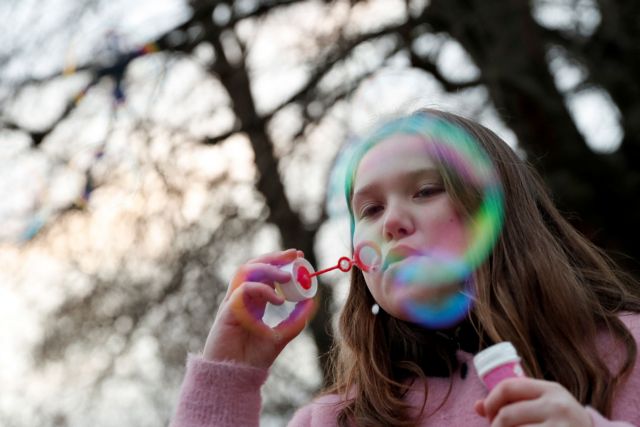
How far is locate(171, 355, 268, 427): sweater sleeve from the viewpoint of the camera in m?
1.74

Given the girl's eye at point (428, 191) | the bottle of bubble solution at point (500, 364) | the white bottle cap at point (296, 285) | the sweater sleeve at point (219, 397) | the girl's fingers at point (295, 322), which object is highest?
the girl's eye at point (428, 191)

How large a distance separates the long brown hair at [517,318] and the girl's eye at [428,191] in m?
0.02

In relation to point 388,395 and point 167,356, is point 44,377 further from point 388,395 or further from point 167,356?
point 388,395

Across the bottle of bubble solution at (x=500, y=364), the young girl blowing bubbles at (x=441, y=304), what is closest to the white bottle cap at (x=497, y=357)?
the bottle of bubble solution at (x=500, y=364)

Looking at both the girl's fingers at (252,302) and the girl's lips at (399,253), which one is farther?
the girl's fingers at (252,302)

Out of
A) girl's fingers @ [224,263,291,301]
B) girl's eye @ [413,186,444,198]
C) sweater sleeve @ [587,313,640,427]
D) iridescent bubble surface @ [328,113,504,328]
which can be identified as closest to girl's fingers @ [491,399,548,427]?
sweater sleeve @ [587,313,640,427]

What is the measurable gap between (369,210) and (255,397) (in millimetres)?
480

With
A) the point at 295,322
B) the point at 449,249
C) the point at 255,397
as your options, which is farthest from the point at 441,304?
the point at 255,397

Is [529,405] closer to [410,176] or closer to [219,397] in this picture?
[410,176]

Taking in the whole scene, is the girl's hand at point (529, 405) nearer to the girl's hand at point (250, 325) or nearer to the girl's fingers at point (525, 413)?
the girl's fingers at point (525, 413)

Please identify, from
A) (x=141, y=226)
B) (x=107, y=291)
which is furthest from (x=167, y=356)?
(x=141, y=226)

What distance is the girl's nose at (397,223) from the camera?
5.22 ft

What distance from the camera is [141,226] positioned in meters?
A: 5.36

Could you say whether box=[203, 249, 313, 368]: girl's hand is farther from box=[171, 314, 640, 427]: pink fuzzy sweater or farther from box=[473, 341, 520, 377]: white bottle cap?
box=[473, 341, 520, 377]: white bottle cap
